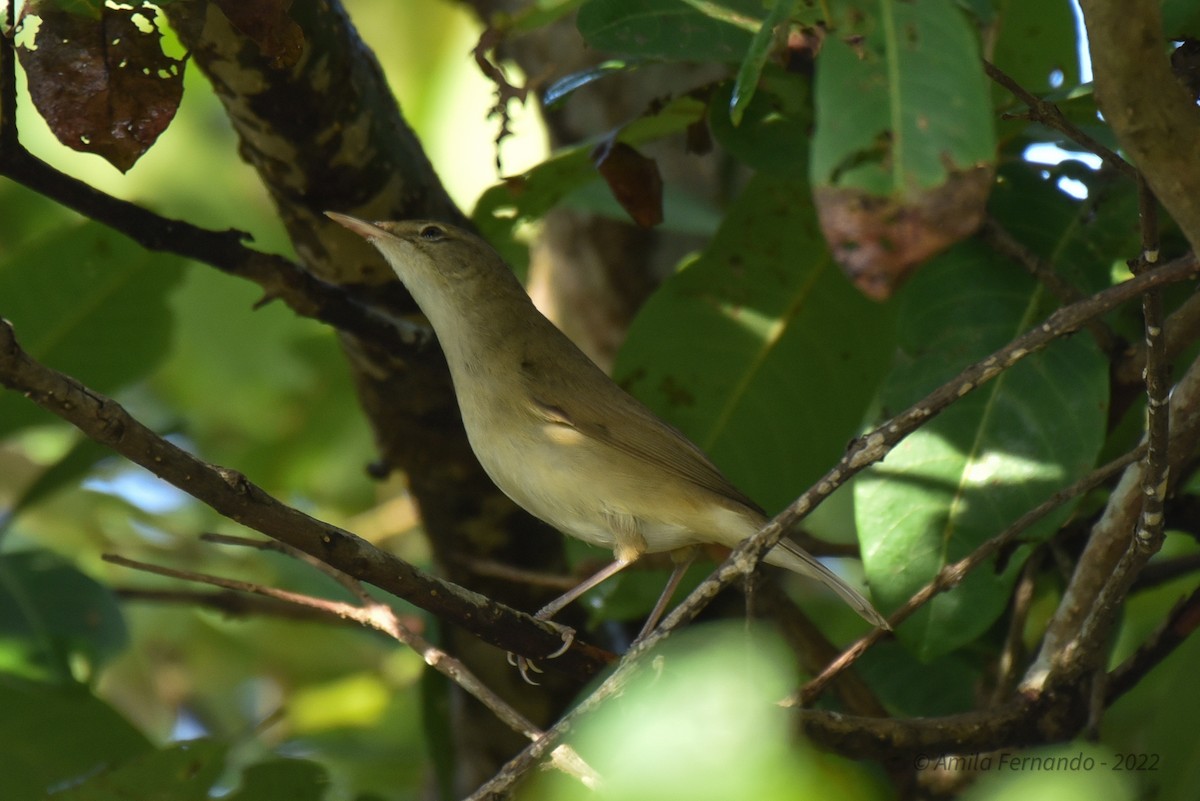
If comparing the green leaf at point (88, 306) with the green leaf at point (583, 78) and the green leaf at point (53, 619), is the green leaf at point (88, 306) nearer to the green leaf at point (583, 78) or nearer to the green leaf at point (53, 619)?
the green leaf at point (53, 619)

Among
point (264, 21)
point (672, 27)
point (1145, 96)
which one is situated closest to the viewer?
point (1145, 96)

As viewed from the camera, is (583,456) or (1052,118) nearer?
(1052,118)

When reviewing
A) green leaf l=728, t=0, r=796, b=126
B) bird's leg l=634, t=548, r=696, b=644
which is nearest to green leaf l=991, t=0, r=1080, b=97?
bird's leg l=634, t=548, r=696, b=644

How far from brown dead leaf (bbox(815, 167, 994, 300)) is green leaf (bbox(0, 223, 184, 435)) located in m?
2.83

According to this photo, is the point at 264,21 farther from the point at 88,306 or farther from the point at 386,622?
the point at 88,306

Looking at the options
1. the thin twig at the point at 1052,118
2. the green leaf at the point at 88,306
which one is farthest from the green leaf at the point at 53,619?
the thin twig at the point at 1052,118

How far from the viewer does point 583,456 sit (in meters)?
3.22

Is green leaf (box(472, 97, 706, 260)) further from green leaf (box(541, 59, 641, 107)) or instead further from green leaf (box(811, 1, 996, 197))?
green leaf (box(811, 1, 996, 197))

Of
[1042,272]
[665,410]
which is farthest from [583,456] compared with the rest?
[1042,272]

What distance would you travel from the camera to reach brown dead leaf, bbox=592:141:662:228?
3.07 meters

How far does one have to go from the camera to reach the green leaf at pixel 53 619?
323cm

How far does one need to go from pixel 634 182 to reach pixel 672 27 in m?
0.50

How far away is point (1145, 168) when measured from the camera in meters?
1.63

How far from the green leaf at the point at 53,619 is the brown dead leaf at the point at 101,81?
5.18 ft
